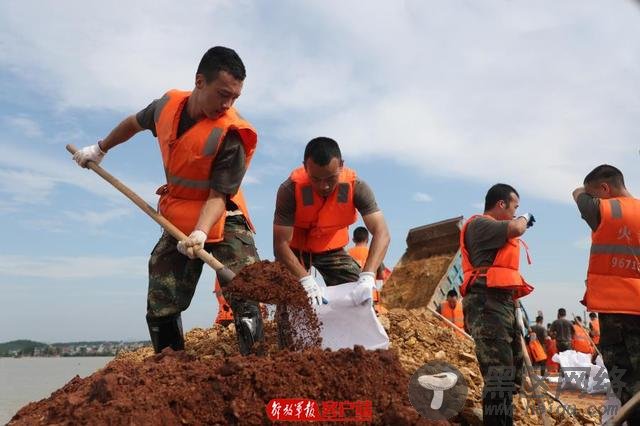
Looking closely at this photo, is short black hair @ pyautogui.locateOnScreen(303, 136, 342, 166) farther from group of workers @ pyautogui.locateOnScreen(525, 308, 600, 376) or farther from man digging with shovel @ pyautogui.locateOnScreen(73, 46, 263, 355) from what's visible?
group of workers @ pyautogui.locateOnScreen(525, 308, 600, 376)

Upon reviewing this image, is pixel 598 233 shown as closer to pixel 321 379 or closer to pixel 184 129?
pixel 321 379

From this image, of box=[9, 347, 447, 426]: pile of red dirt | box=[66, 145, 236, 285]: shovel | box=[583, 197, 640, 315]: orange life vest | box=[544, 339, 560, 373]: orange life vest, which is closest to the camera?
box=[9, 347, 447, 426]: pile of red dirt

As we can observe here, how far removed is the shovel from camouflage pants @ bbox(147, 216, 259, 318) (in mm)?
125

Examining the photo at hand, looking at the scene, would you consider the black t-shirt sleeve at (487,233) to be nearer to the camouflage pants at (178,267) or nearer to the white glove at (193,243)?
the camouflage pants at (178,267)

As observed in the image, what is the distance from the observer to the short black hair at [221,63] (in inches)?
148

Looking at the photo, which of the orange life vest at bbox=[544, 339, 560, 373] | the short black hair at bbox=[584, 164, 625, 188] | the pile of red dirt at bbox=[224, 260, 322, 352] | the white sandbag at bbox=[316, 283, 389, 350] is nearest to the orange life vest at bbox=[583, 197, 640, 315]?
the short black hair at bbox=[584, 164, 625, 188]

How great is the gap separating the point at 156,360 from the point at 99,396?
0.61 metres

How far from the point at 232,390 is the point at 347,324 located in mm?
1497

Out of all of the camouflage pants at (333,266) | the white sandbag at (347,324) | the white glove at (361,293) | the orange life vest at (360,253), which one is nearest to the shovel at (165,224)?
the white sandbag at (347,324)

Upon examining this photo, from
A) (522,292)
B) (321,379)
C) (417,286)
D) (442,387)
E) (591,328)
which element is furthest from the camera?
(591,328)

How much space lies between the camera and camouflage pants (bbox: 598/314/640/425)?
13.7ft

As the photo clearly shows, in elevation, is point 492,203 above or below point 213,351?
above

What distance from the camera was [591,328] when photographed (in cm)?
1462

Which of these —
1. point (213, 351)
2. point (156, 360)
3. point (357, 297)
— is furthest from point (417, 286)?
point (156, 360)
